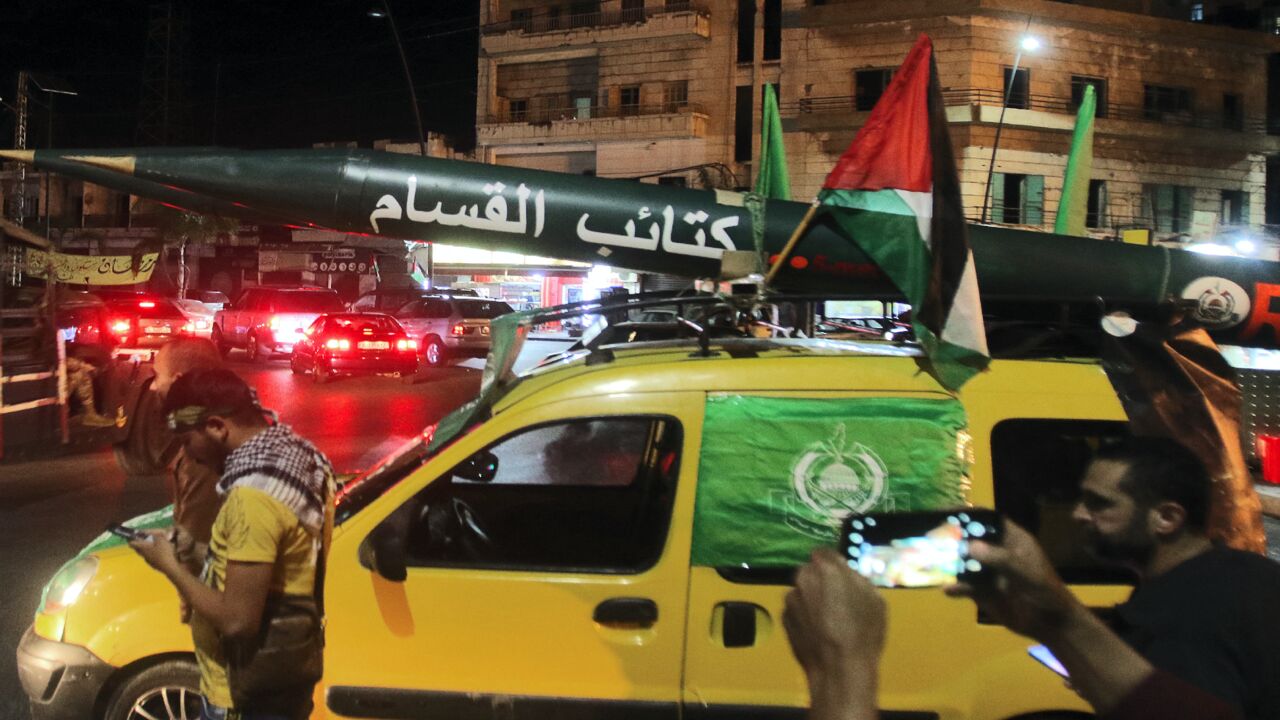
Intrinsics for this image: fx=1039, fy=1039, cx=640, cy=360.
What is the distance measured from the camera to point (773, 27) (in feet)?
120

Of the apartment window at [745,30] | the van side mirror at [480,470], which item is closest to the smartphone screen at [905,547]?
the van side mirror at [480,470]

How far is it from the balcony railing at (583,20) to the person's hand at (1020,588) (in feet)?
120

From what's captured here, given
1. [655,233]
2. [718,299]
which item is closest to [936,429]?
[718,299]

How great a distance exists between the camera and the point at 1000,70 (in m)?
32.0

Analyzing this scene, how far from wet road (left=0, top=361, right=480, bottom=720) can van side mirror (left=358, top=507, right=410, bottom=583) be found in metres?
2.25

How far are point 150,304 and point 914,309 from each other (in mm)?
23694

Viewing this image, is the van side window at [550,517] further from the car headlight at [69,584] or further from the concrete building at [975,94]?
the concrete building at [975,94]

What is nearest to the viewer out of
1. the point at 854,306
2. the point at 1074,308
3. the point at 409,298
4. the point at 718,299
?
the point at 718,299

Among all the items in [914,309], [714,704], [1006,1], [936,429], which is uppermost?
[1006,1]

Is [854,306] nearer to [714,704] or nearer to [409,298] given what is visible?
[409,298]

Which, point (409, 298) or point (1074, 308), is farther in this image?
point (409, 298)

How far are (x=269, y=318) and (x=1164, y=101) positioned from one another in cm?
2793

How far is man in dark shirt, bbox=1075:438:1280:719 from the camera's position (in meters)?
1.62

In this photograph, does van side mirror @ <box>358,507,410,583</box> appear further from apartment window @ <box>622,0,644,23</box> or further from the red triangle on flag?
apartment window @ <box>622,0,644,23</box>
